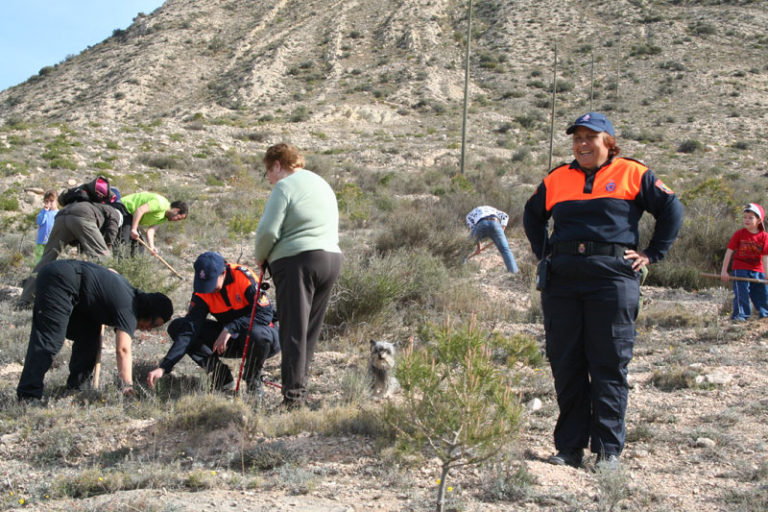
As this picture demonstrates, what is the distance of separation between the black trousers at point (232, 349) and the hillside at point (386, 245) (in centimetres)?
20

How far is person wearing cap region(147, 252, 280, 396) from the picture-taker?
14.0ft

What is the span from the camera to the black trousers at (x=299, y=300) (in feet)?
12.3

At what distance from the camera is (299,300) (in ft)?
12.3

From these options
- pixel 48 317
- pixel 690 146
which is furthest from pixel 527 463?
pixel 690 146

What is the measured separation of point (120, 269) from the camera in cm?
648

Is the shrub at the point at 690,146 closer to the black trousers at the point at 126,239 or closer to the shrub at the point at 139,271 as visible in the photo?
the black trousers at the point at 126,239

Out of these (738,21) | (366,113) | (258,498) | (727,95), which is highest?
(738,21)

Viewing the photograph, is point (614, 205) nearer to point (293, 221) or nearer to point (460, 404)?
point (460, 404)

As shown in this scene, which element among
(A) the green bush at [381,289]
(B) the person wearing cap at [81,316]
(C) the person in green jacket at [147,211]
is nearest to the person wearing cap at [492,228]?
(A) the green bush at [381,289]

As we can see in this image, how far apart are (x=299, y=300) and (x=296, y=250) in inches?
11.7

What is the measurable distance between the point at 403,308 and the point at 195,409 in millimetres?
3126

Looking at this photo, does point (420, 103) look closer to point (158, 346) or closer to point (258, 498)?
point (158, 346)

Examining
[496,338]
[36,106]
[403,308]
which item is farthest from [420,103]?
[496,338]

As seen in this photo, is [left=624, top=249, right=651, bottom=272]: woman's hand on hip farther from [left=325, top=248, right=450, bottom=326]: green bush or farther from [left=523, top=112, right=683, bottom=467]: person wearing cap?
[left=325, top=248, right=450, bottom=326]: green bush
